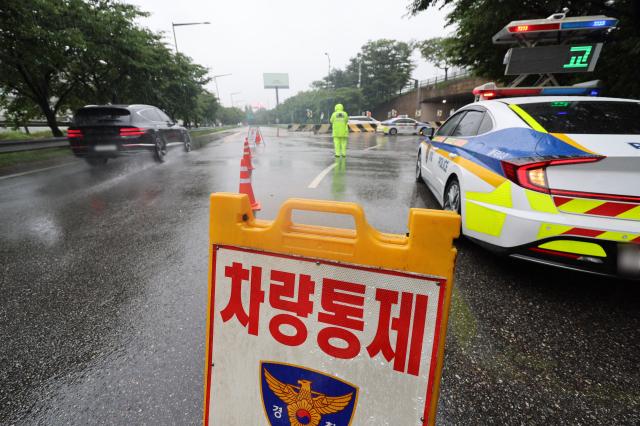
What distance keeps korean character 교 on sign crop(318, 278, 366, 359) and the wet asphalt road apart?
2.50ft

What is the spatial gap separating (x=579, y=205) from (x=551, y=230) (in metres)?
0.22

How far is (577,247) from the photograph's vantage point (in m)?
1.93

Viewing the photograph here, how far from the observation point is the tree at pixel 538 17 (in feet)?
21.7

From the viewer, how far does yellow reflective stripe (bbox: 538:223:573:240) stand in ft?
6.39

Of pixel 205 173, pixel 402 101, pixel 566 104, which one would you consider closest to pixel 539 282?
pixel 566 104

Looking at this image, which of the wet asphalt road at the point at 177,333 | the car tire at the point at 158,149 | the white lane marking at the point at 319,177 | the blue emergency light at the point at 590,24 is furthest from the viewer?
the car tire at the point at 158,149

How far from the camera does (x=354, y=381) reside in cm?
101

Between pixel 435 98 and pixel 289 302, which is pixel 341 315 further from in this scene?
pixel 435 98

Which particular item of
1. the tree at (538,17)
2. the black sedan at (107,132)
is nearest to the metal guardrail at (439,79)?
the tree at (538,17)

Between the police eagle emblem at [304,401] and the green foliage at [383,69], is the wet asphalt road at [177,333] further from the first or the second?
the green foliage at [383,69]

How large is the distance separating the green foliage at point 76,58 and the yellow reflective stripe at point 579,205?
39.8 ft

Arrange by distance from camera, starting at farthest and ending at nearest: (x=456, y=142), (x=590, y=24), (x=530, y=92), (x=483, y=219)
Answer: (x=590, y=24) < (x=530, y=92) < (x=456, y=142) < (x=483, y=219)

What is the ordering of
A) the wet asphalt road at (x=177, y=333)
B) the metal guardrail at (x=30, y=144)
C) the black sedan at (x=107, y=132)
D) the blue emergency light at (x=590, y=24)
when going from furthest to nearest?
the metal guardrail at (x=30, y=144)
the black sedan at (x=107, y=132)
the blue emergency light at (x=590, y=24)
the wet asphalt road at (x=177, y=333)

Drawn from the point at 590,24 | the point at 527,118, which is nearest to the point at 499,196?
the point at 527,118
